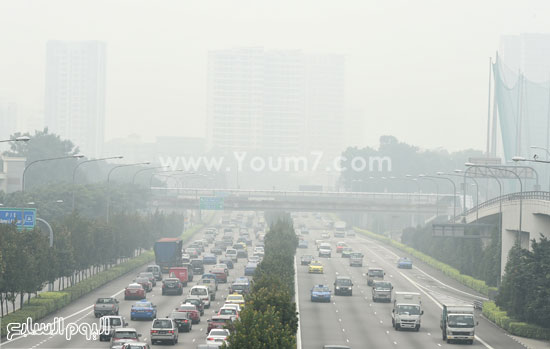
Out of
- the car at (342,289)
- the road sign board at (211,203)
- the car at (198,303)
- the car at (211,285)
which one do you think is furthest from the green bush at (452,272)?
the road sign board at (211,203)

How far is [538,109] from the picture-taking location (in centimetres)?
18750

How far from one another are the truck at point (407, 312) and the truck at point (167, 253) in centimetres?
4502

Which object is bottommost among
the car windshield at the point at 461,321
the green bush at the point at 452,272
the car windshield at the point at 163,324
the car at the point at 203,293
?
the green bush at the point at 452,272

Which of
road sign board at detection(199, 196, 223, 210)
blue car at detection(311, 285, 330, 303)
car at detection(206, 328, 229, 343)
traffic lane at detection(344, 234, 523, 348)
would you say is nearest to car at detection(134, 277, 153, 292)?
blue car at detection(311, 285, 330, 303)

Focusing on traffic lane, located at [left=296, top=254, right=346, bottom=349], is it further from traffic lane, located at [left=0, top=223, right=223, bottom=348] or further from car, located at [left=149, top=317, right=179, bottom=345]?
traffic lane, located at [left=0, top=223, right=223, bottom=348]

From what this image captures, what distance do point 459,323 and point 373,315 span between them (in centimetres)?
1422

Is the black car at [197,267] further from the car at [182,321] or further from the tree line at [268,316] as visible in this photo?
the car at [182,321]

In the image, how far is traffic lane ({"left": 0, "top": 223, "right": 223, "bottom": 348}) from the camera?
50.4 metres

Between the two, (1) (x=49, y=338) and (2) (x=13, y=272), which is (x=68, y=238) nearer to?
(2) (x=13, y=272)

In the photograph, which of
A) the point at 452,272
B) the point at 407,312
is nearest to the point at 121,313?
the point at 407,312

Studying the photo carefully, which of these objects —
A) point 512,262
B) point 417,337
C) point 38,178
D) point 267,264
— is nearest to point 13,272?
point 267,264

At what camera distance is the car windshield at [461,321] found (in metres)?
56.6

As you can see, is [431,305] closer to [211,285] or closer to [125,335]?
[211,285]

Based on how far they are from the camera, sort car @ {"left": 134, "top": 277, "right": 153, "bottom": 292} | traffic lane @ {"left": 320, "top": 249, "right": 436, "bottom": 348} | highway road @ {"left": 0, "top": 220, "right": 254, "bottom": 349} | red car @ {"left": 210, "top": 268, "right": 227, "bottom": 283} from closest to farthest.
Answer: highway road @ {"left": 0, "top": 220, "right": 254, "bottom": 349}
traffic lane @ {"left": 320, "top": 249, "right": 436, "bottom": 348}
car @ {"left": 134, "top": 277, "right": 153, "bottom": 292}
red car @ {"left": 210, "top": 268, "right": 227, "bottom": 283}
